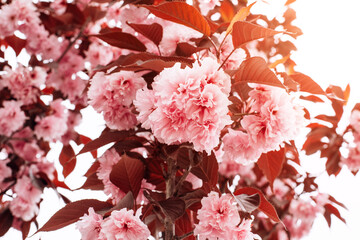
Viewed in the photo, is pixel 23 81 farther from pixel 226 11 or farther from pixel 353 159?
pixel 353 159

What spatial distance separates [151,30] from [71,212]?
422 millimetres

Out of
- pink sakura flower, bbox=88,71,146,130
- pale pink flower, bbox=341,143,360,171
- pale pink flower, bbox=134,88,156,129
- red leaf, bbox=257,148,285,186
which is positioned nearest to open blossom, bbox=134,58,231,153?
pale pink flower, bbox=134,88,156,129

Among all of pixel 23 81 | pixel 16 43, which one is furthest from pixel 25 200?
pixel 16 43

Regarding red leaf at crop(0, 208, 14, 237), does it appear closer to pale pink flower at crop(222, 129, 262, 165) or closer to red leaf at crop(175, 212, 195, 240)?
red leaf at crop(175, 212, 195, 240)

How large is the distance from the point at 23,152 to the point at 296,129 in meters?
1.32

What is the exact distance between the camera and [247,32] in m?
0.69

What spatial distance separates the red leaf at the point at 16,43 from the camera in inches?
61.9

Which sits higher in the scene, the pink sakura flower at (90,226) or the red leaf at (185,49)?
the red leaf at (185,49)

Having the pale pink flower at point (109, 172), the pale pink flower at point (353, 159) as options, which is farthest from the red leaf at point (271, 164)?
the pale pink flower at point (353, 159)

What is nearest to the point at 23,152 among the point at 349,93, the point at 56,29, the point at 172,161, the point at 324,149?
the point at 56,29

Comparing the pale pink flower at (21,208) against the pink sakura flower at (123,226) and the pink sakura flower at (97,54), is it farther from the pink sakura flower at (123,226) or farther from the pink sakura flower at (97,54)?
the pink sakura flower at (123,226)

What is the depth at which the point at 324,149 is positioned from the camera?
4.85 ft

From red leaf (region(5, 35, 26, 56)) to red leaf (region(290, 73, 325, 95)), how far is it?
3.99 ft

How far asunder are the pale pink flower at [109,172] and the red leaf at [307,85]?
0.44 meters
